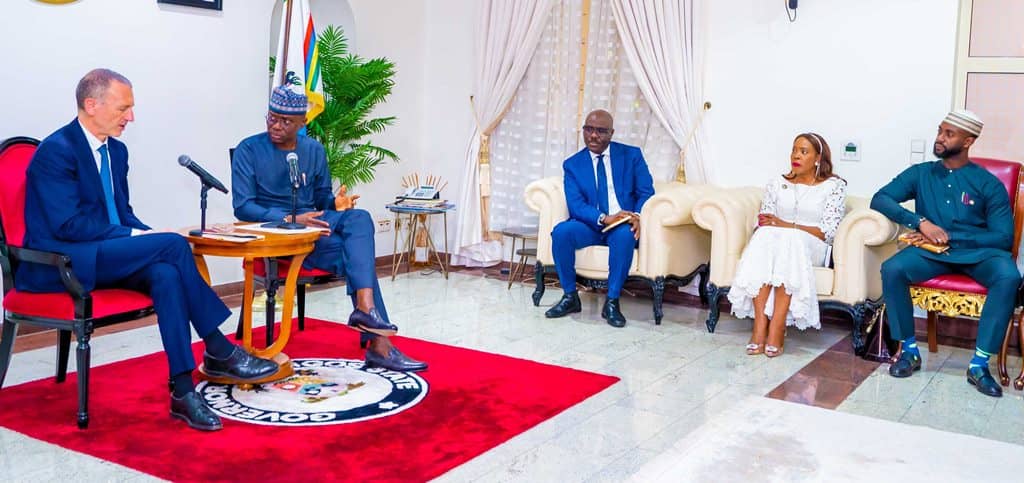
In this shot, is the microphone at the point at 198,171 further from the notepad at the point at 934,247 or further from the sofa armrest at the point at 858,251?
the notepad at the point at 934,247

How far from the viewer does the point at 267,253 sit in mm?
4281

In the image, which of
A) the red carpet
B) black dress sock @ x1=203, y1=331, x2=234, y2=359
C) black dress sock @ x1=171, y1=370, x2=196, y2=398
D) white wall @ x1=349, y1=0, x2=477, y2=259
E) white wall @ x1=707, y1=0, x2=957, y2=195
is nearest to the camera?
the red carpet

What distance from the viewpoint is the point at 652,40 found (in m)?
7.12

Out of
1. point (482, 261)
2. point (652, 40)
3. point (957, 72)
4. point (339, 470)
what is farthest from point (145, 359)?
point (957, 72)

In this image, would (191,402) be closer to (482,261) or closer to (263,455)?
(263,455)

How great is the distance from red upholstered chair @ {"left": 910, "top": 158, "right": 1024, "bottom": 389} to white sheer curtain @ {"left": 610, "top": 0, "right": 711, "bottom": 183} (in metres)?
2.01

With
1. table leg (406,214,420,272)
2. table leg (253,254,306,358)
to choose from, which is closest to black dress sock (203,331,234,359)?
table leg (253,254,306,358)

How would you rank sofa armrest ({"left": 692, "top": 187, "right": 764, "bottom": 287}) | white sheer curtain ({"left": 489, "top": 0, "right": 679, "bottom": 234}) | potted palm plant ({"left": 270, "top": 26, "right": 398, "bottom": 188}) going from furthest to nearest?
white sheer curtain ({"left": 489, "top": 0, "right": 679, "bottom": 234}) → potted palm plant ({"left": 270, "top": 26, "right": 398, "bottom": 188}) → sofa armrest ({"left": 692, "top": 187, "right": 764, "bottom": 287})

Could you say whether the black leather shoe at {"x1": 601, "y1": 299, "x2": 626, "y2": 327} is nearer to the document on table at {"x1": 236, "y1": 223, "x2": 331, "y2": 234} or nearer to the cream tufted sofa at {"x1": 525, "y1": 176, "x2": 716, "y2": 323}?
the cream tufted sofa at {"x1": 525, "y1": 176, "x2": 716, "y2": 323}

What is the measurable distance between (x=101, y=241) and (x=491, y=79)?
4422mm

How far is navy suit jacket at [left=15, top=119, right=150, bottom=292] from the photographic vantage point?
385 cm

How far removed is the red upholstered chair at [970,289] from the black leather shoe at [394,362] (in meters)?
2.62

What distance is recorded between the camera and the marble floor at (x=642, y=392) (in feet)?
11.9

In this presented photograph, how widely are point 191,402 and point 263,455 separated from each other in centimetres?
49
